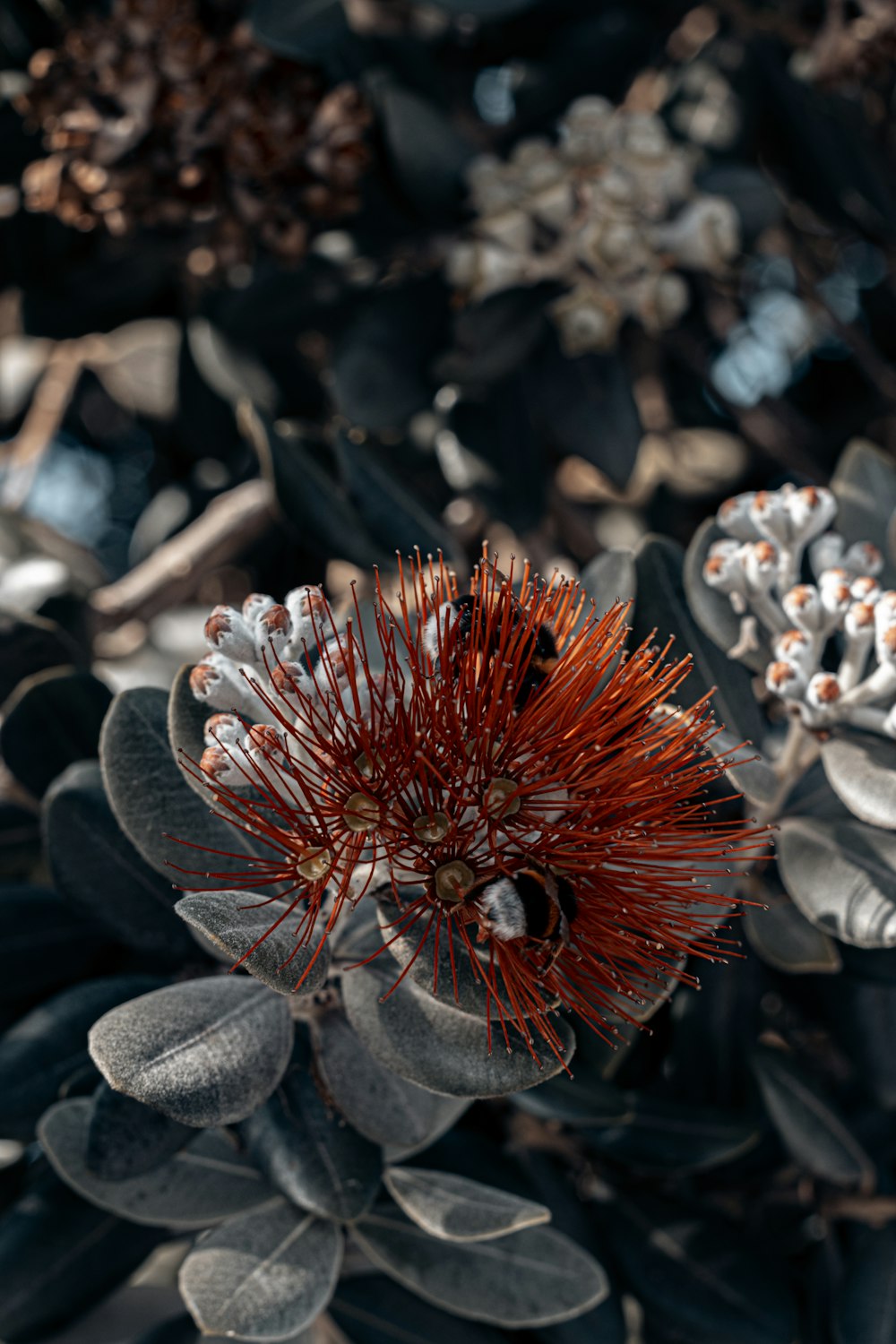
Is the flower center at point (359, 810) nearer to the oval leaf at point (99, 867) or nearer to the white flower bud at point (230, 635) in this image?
the white flower bud at point (230, 635)

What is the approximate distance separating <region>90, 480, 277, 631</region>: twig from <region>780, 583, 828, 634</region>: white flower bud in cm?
100

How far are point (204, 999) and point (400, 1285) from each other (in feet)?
1.69

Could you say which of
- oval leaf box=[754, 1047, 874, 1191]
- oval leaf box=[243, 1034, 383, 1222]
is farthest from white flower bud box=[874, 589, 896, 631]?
oval leaf box=[243, 1034, 383, 1222]

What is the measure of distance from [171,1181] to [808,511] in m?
0.91

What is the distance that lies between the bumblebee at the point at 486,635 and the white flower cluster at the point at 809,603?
10.0 inches

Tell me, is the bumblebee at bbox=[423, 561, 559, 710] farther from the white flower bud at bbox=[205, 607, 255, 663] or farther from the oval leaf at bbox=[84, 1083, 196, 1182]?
the oval leaf at bbox=[84, 1083, 196, 1182]

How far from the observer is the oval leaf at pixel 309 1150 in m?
1.08

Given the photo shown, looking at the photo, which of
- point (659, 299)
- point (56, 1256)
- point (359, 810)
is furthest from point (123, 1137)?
point (659, 299)

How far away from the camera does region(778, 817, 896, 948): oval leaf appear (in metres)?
1.12

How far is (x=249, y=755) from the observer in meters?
0.98

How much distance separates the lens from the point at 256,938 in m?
0.91

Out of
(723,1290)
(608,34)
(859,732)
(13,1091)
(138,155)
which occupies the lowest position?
(723,1290)

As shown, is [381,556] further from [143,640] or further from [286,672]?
[143,640]

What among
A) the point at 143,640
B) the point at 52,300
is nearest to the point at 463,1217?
the point at 143,640
